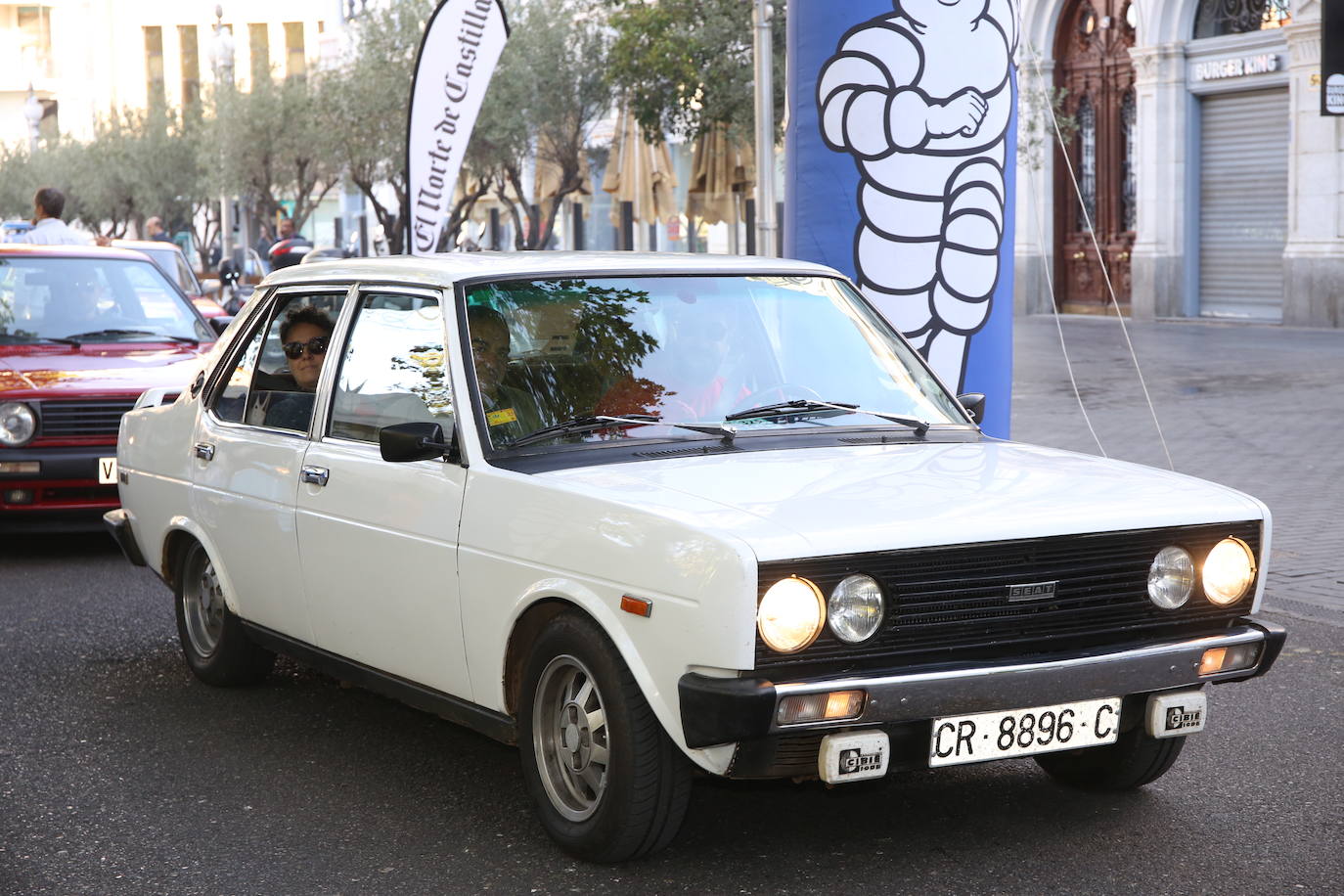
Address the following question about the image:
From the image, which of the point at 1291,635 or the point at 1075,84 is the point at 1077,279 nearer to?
the point at 1075,84

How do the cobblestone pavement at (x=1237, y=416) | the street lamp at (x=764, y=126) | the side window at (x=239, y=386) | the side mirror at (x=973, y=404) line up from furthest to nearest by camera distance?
1. the street lamp at (x=764, y=126)
2. the cobblestone pavement at (x=1237, y=416)
3. the side window at (x=239, y=386)
4. the side mirror at (x=973, y=404)

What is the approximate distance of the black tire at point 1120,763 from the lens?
15.9 feet

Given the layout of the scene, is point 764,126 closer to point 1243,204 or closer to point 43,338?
point 43,338

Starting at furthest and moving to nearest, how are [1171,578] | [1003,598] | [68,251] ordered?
[68,251] → [1171,578] → [1003,598]

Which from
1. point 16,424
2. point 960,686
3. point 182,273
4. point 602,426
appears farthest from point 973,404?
point 182,273

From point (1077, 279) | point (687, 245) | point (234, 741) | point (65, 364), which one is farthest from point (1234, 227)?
point (234, 741)

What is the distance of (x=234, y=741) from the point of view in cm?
573

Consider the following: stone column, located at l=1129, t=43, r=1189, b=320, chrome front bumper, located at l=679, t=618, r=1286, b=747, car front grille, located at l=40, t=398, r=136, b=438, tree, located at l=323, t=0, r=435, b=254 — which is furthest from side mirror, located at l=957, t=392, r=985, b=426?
tree, located at l=323, t=0, r=435, b=254

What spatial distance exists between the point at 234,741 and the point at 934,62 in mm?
5086

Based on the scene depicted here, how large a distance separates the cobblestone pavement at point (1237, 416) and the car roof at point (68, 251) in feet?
20.2

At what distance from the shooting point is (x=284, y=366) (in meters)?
6.09

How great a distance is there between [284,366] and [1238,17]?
2297 cm

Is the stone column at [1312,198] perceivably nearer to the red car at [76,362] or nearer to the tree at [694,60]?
the tree at [694,60]

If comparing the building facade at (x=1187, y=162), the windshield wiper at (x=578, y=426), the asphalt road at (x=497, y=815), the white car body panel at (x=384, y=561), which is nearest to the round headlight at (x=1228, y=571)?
the asphalt road at (x=497, y=815)
